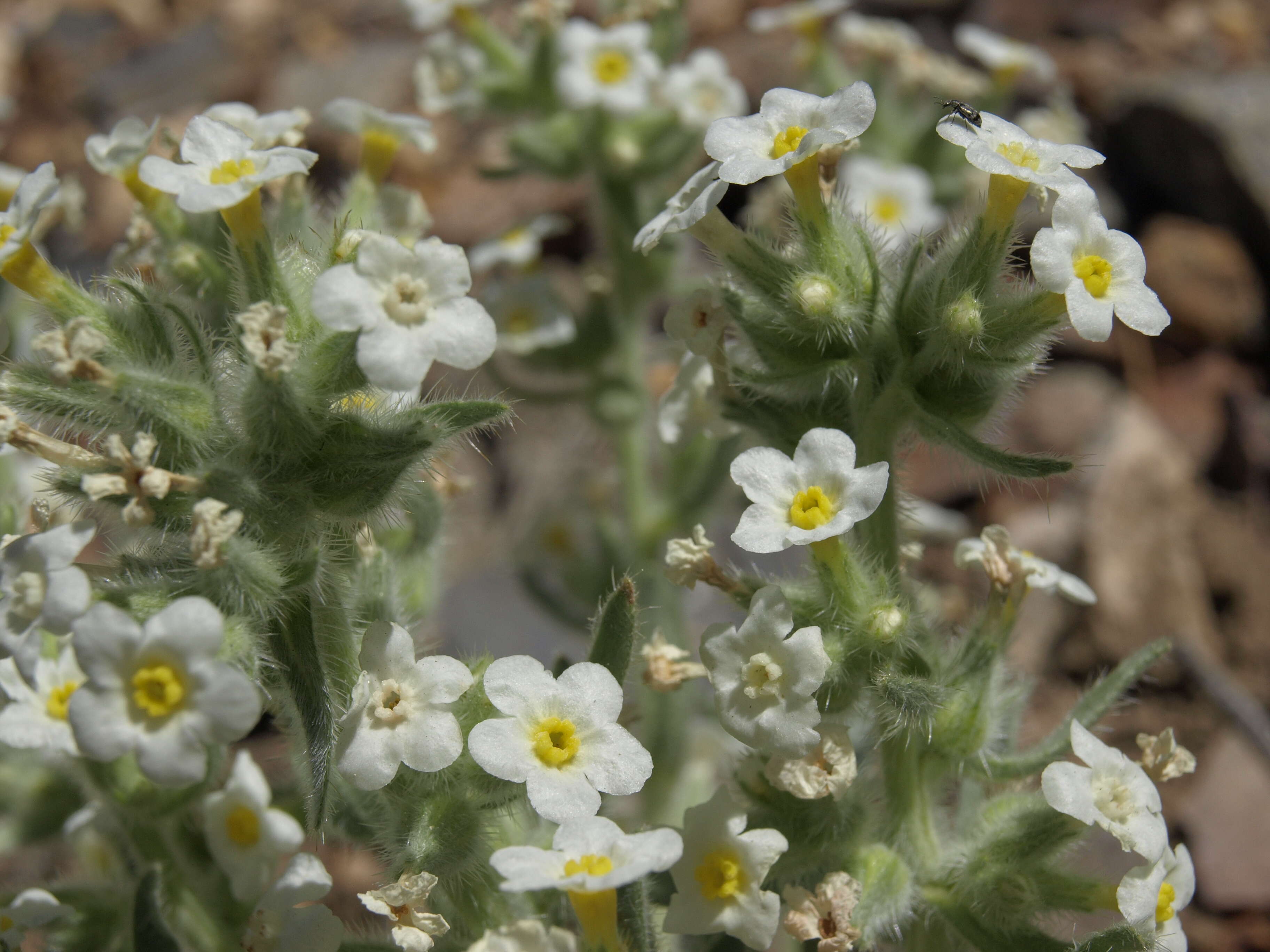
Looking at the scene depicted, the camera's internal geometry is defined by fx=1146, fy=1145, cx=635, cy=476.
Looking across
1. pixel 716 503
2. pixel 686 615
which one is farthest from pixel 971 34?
pixel 686 615

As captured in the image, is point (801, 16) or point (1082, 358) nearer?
point (801, 16)

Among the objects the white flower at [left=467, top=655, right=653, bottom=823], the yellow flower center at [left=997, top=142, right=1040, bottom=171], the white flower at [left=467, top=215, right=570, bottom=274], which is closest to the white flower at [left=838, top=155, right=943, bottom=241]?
the white flower at [left=467, top=215, right=570, bottom=274]

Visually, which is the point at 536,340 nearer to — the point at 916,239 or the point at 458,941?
the point at 916,239

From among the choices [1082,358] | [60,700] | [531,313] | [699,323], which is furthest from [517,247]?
[1082,358]

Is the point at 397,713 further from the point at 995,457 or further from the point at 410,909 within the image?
the point at 995,457

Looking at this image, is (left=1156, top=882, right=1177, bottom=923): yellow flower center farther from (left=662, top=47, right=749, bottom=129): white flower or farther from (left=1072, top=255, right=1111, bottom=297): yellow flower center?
(left=662, top=47, right=749, bottom=129): white flower
